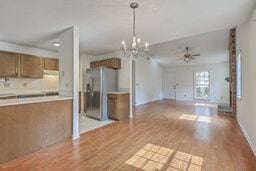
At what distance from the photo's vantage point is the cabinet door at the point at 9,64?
4164mm

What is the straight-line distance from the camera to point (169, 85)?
11078mm

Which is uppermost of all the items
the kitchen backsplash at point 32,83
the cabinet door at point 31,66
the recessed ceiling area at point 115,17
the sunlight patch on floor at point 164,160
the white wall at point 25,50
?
the recessed ceiling area at point 115,17

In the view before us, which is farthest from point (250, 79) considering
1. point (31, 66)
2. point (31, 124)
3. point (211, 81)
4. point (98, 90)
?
point (211, 81)

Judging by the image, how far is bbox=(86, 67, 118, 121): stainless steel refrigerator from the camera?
493 centimetres

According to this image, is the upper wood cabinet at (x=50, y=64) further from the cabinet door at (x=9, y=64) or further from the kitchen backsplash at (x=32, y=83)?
the cabinet door at (x=9, y=64)

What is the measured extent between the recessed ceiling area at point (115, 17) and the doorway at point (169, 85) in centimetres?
725

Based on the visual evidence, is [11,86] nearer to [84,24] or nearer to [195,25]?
[84,24]

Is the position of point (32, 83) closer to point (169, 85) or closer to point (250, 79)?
point (250, 79)

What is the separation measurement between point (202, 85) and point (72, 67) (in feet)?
29.2

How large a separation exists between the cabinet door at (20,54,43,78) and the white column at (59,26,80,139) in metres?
1.94

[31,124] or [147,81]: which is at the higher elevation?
[147,81]

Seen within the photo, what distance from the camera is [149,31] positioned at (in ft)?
12.1

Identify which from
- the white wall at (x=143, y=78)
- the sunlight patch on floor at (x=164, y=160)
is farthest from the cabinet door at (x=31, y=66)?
the sunlight patch on floor at (x=164, y=160)

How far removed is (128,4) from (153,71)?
765 cm
